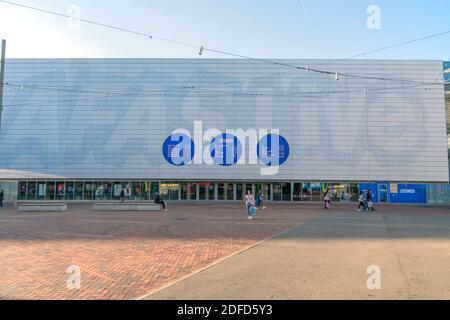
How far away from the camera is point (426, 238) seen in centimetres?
1201

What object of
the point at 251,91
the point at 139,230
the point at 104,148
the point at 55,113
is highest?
the point at 251,91

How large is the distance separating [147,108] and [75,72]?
10.3 m

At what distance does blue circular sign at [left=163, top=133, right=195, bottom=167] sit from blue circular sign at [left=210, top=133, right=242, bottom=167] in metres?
2.75

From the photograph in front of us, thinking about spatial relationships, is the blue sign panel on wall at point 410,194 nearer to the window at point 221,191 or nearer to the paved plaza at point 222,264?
the window at point 221,191

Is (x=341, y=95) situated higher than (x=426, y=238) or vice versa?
(x=341, y=95)

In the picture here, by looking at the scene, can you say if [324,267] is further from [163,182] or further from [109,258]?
[163,182]

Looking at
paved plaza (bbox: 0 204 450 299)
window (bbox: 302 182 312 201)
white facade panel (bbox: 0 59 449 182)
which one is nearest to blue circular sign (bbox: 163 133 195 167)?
white facade panel (bbox: 0 59 449 182)

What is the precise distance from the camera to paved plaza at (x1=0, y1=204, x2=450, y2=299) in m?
5.78

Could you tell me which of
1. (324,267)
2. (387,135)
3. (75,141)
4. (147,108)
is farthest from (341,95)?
(324,267)

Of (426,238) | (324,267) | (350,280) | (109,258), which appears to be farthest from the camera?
(426,238)

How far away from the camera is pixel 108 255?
8.97 m

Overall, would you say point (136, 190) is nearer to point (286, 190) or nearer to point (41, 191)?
point (41, 191)
